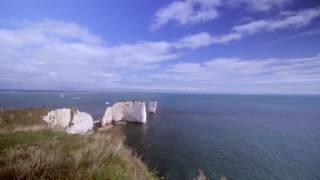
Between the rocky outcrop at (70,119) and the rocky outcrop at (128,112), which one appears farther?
the rocky outcrop at (128,112)

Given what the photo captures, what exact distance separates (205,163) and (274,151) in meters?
11.1

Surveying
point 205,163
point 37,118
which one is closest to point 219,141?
point 205,163

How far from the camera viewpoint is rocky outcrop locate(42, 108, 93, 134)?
2892 cm

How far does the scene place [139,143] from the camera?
29.9 metres

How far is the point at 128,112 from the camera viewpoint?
5062 centimetres

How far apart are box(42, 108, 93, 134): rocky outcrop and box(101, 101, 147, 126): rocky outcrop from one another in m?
11.1

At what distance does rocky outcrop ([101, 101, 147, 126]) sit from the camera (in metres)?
48.5

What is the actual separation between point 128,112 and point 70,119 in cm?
1875

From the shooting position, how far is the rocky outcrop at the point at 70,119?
94.9 ft

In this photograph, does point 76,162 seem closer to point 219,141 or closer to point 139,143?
point 139,143

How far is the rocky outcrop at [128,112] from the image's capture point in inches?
1909

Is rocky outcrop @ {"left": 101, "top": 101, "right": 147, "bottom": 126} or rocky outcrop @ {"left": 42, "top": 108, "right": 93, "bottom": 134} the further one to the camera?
rocky outcrop @ {"left": 101, "top": 101, "right": 147, "bottom": 126}

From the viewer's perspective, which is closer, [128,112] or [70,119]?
[70,119]

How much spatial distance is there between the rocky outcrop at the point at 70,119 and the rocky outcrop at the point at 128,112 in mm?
11076
